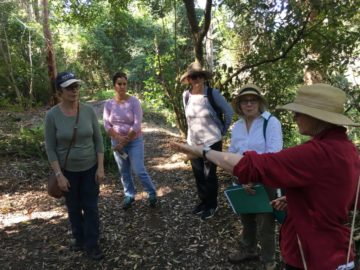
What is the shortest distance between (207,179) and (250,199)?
1.37 m

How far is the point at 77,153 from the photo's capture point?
3.52 metres

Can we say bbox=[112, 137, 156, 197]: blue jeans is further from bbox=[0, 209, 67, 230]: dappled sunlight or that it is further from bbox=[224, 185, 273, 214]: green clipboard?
bbox=[224, 185, 273, 214]: green clipboard

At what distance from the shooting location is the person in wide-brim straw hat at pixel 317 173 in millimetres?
1662

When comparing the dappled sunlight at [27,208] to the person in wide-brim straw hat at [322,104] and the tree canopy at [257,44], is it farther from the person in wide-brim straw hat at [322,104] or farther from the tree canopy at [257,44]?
the person in wide-brim straw hat at [322,104]

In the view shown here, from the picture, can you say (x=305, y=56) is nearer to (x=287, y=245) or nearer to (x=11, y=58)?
(x=287, y=245)

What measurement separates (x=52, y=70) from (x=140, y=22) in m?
11.7

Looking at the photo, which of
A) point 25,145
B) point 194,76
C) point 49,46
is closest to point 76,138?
point 194,76

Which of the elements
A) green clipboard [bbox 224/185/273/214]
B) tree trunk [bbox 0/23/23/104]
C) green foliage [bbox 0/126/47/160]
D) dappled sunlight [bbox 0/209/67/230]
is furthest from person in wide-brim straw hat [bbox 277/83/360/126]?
A: tree trunk [bbox 0/23/23/104]

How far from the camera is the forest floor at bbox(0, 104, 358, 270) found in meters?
3.82

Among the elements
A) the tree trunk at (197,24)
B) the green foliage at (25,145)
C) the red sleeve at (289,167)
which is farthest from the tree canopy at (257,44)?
the red sleeve at (289,167)

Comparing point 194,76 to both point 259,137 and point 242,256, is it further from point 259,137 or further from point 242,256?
point 242,256

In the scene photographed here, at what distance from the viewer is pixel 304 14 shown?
4.34 meters

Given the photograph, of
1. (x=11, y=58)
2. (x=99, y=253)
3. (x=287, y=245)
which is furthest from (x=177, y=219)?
(x=11, y=58)

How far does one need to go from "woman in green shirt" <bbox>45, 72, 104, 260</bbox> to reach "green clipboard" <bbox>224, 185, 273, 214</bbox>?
1.36 meters
